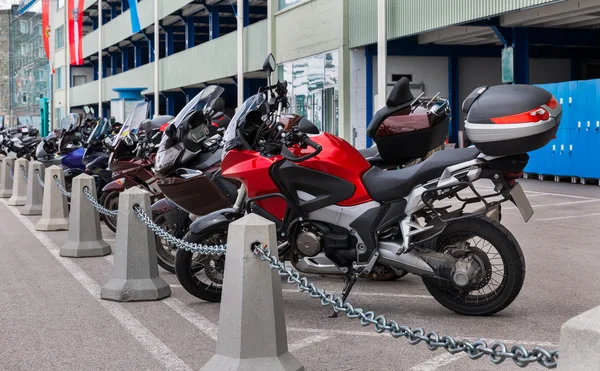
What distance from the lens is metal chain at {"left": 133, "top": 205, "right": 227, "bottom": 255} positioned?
19.7 ft

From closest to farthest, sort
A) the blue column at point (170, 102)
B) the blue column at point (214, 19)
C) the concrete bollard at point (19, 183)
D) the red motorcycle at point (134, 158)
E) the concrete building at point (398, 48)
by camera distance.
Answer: the red motorcycle at point (134, 158) < the concrete bollard at point (19, 183) < the concrete building at point (398, 48) < the blue column at point (214, 19) < the blue column at point (170, 102)

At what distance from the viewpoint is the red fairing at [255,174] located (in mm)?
6754

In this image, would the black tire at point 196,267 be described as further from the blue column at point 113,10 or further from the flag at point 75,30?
the blue column at point 113,10

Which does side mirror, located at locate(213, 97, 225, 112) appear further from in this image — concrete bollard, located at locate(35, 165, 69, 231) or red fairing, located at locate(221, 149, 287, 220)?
concrete bollard, located at locate(35, 165, 69, 231)

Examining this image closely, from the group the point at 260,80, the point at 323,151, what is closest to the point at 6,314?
the point at 323,151

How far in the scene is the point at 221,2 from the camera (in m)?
40.1

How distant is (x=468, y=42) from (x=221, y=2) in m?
13.3

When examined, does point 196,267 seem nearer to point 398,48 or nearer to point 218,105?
point 218,105

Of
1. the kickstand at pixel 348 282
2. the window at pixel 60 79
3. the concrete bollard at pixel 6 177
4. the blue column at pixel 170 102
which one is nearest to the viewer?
the kickstand at pixel 348 282

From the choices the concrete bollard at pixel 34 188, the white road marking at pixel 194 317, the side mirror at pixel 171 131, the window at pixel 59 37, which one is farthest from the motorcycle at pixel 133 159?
the window at pixel 59 37

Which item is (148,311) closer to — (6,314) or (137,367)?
(6,314)

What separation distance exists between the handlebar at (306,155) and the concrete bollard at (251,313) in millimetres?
1605

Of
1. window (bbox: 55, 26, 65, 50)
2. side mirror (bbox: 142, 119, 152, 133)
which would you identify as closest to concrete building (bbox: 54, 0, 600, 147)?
side mirror (bbox: 142, 119, 152, 133)

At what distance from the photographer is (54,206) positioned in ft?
43.3
